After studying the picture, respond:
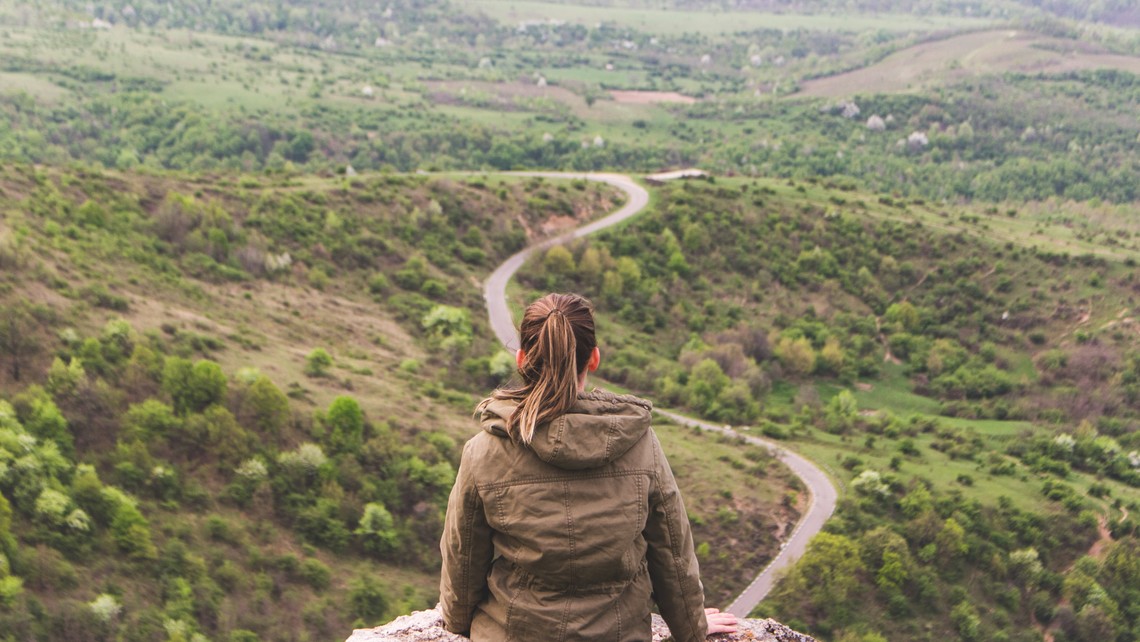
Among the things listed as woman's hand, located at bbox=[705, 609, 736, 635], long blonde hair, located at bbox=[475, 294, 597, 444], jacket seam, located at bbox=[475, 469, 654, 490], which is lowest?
woman's hand, located at bbox=[705, 609, 736, 635]

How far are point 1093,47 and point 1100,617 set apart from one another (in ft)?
669

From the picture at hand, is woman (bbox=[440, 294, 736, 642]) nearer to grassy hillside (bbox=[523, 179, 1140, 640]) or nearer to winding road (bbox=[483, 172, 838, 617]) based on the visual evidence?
winding road (bbox=[483, 172, 838, 617])

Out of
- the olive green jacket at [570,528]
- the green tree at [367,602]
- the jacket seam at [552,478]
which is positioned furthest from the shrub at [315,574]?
the jacket seam at [552,478]

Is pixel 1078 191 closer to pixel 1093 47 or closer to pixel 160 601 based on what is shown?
pixel 1093 47

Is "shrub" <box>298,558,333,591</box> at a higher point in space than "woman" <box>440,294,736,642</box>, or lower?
lower

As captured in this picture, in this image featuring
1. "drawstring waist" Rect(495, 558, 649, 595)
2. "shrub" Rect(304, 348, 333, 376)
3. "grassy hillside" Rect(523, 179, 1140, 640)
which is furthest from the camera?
"shrub" Rect(304, 348, 333, 376)

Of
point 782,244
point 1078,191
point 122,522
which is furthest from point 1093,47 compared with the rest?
point 122,522

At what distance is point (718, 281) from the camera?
8000cm

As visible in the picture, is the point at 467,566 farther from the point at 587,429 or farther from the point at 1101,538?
the point at 1101,538

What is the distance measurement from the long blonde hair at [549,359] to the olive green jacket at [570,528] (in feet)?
0.37

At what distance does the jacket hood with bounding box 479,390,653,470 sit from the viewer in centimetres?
593

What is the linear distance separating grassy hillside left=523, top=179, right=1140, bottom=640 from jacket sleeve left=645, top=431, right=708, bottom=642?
97.8 ft

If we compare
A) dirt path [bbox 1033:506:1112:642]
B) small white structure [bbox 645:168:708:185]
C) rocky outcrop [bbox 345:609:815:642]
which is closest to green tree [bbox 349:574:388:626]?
rocky outcrop [bbox 345:609:815:642]

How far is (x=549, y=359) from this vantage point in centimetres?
614
